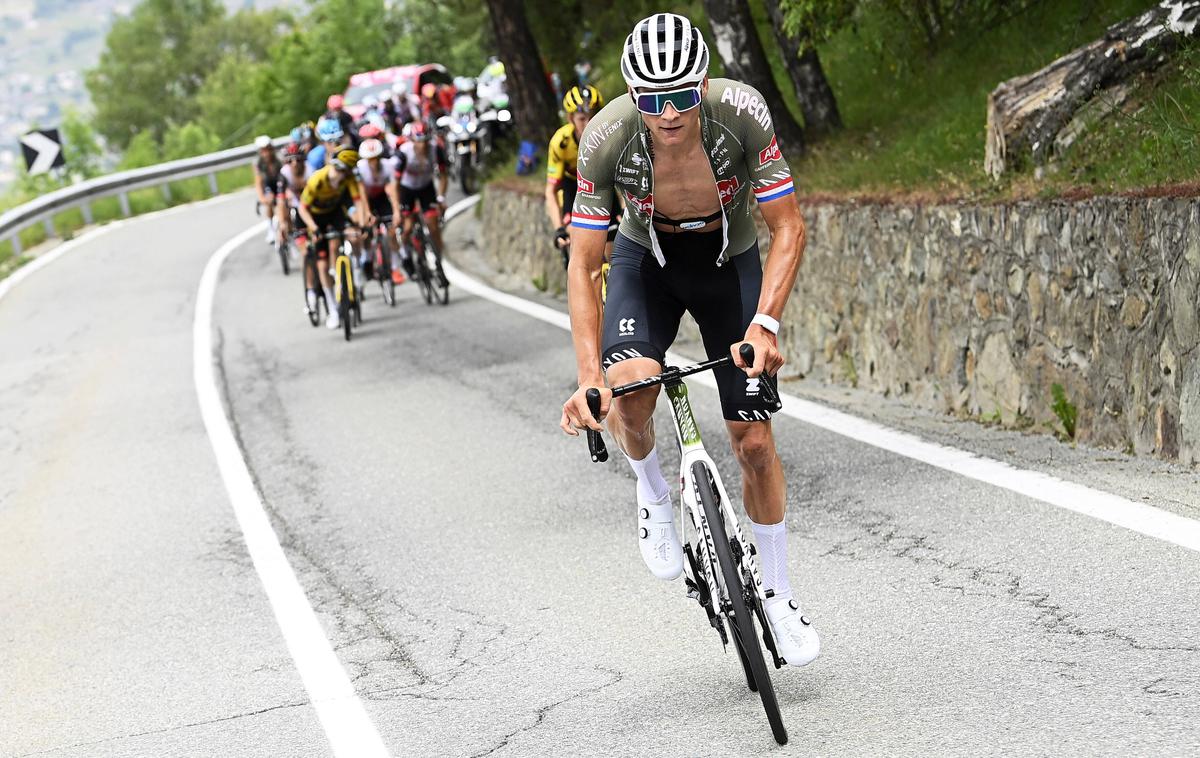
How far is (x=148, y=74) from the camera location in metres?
147

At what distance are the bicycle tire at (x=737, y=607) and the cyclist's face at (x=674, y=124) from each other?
1.03 m

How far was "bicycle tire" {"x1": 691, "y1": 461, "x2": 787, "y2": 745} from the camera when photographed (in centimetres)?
475

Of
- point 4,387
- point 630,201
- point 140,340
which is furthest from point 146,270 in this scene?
point 630,201

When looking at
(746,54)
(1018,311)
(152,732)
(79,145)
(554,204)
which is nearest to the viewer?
(152,732)

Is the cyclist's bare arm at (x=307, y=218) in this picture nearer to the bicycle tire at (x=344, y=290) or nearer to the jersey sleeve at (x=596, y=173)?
the bicycle tire at (x=344, y=290)

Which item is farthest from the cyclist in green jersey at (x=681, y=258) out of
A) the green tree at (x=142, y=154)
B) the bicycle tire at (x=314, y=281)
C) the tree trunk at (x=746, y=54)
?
the green tree at (x=142, y=154)

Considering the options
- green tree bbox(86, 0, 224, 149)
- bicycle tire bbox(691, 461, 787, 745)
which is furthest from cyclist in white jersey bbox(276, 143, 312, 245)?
green tree bbox(86, 0, 224, 149)

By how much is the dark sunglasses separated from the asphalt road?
1935 millimetres

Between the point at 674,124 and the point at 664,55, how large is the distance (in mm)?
251

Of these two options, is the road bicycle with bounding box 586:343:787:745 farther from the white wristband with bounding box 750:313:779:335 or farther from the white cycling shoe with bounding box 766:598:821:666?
the white wristband with bounding box 750:313:779:335

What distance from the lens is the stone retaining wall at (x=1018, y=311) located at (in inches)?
301

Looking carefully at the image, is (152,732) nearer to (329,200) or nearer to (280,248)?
(329,200)

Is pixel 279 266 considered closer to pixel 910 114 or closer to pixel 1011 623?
pixel 910 114

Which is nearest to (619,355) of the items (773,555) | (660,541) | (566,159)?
(660,541)
